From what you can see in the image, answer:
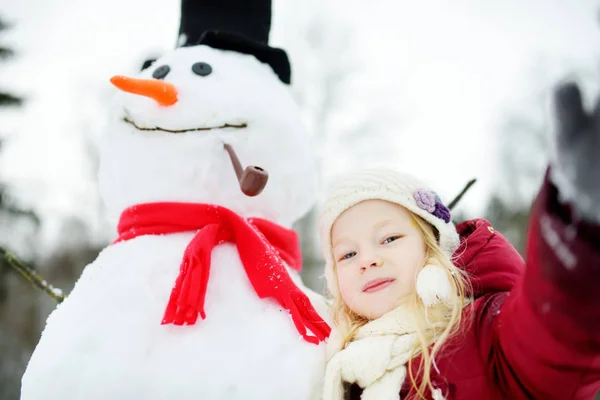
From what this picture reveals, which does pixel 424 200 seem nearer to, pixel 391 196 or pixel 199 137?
pixel 391 196

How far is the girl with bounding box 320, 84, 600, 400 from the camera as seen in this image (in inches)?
28.7

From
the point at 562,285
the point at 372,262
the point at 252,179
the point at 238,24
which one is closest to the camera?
the point at 562,285

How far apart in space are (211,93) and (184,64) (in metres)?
0.17

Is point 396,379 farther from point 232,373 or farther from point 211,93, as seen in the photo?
point 211,93

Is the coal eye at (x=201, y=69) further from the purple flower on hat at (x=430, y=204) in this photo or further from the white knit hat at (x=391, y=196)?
the purple flower on hat at (x=430, y=204)

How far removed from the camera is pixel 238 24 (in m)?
1.92

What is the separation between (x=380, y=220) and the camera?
1.33m

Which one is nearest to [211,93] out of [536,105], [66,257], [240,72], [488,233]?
[240,72]

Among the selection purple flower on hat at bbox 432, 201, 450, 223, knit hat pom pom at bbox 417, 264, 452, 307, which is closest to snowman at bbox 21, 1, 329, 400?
knit hat pom pom at bbox 417, 264, 452, 307

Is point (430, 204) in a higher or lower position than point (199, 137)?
higher

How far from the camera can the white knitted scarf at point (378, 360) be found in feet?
3.74

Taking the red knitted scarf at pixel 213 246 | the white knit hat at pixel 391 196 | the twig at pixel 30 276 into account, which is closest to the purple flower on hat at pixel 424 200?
the white knit hat at pixel 391 196

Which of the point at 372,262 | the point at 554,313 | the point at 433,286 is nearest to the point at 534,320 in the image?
the point at 554,313

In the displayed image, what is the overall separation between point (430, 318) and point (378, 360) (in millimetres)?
162
